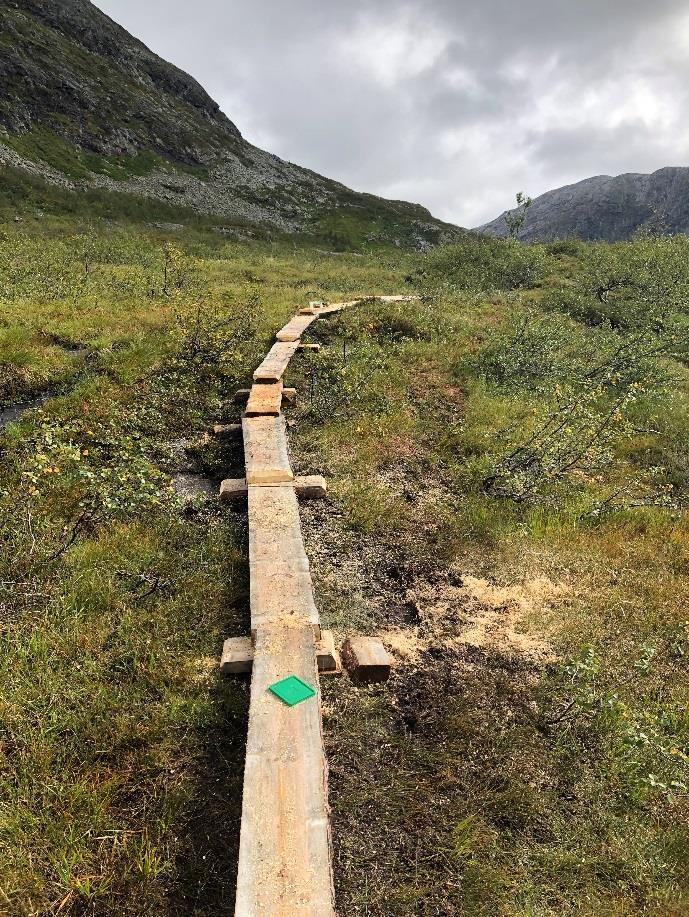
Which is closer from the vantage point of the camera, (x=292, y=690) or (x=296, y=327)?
(x=292, y=690)

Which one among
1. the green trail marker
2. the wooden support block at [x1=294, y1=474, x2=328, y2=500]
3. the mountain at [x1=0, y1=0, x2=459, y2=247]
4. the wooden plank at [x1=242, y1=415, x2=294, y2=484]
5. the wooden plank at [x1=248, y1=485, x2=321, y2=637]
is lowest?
the green trail marker

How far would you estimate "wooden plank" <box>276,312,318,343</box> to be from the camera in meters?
10.5

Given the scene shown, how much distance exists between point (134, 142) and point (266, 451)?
2522 inches

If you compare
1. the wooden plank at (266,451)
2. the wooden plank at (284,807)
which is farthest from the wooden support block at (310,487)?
the wooden plank at (284,807)

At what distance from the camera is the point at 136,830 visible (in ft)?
8.29

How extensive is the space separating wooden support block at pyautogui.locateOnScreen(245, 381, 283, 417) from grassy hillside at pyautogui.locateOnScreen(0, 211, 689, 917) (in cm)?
52

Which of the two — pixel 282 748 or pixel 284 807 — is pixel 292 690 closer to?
pixel 282 748

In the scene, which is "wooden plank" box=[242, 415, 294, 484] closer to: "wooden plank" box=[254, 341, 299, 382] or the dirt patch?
"wooden plank" box=[254, 341, 299, 382]

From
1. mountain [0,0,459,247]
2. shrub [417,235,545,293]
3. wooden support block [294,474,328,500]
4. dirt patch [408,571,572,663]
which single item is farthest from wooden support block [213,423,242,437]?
mountain [0,0,459,247]

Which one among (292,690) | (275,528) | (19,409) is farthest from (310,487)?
(19,409)

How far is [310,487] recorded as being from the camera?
5.30m

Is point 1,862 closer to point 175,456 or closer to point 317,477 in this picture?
point 317,477

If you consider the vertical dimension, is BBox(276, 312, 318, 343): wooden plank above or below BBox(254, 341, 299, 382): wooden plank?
above

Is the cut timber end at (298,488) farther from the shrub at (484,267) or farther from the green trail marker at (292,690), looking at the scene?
the shrub at (484,267)
